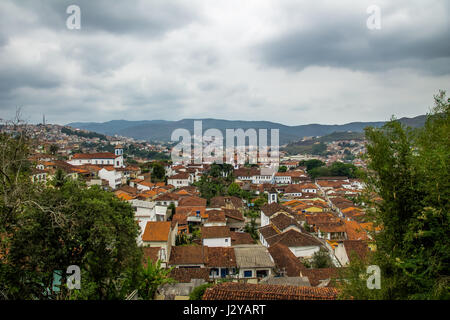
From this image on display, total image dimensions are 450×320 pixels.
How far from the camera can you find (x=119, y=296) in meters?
8.73

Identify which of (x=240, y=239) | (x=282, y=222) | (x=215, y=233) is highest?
(x=215, y=233)

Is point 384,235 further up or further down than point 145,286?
further up

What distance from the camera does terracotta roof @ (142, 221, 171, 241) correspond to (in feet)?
53.1

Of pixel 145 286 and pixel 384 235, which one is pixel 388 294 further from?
pixel 145 286

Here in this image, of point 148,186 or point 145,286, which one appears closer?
point 145,286

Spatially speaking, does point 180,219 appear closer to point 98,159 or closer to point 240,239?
point 240,239

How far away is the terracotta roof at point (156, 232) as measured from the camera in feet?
53.1

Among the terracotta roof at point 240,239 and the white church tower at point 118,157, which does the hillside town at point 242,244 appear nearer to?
the terracotta roof at point 240,239

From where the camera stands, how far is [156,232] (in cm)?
1658

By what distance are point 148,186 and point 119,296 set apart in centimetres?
3346

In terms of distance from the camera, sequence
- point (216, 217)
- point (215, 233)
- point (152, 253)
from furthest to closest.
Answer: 1. point (216, 217)
2. point (215, 233)
3. point (152, 253)

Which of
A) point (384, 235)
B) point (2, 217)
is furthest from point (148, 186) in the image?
point (384, 235)

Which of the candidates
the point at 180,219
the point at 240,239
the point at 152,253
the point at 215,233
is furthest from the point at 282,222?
the point at 152,253

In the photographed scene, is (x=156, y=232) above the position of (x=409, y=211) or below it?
below
